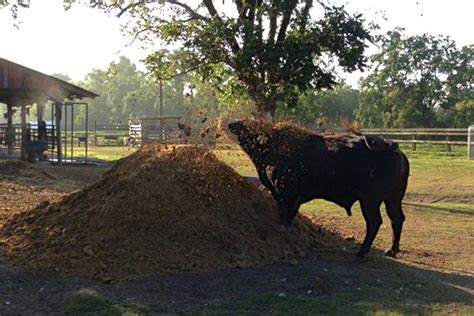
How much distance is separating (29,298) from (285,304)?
2695 millimetres

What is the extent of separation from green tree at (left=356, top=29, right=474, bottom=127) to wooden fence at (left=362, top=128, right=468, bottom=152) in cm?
1429

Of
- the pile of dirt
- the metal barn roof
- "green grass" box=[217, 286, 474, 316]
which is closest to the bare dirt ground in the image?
"green grass" box=[217, 286, 474, 316]

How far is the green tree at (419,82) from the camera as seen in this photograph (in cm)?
5619

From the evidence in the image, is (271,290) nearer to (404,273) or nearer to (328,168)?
(404,273)

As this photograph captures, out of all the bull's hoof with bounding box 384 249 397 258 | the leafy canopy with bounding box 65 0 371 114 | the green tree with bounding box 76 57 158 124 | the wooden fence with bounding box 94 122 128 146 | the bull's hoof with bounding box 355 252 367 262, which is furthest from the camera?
the green tree with bounding box 76 57 158 124

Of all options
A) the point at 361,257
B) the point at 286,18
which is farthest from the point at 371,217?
the point at 286,18

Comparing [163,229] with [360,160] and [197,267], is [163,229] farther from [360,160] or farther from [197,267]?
[360,160]

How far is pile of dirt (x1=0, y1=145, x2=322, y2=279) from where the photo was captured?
27.2 ft

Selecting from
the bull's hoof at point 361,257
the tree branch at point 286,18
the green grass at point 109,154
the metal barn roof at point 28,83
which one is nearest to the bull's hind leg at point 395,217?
the bull's hoof at point 361,257

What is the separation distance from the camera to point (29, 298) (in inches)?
278

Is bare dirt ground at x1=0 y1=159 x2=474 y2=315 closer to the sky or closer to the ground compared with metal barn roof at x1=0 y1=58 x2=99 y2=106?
closer to the ground

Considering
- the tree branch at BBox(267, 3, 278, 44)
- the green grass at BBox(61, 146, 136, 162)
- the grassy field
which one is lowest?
the grassy field

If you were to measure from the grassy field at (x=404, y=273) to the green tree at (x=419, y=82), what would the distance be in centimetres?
4004

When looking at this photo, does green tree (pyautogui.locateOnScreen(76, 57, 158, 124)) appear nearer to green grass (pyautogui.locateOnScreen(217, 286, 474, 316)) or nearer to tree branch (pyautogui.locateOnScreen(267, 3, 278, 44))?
tree branch (pyautogui.locateOnScreen(267, 3, 278, 44))
